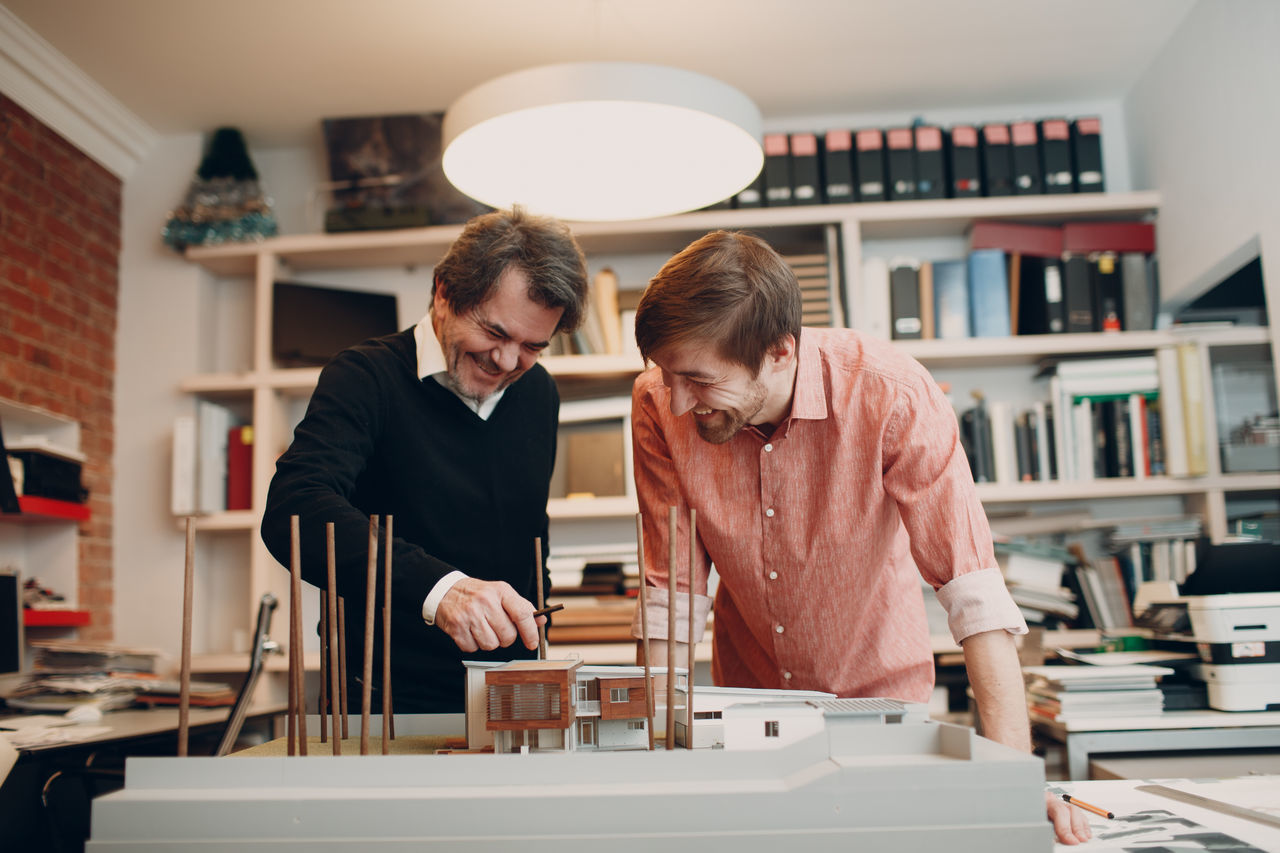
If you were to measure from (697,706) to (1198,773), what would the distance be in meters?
1.60

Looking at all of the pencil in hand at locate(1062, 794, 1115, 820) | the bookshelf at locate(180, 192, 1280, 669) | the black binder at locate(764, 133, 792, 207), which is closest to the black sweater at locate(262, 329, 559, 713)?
the pencil in hand at locate(1062, 794, 1115, 820)

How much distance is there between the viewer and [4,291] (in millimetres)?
2723

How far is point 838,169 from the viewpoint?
3045 millimetres

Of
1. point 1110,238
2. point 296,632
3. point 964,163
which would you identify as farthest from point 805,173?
point 296,632

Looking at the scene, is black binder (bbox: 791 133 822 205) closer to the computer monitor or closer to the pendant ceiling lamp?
the pendant ceiling lamp

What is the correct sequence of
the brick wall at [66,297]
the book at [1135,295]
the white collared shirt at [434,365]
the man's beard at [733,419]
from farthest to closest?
the book at [1135,295] → the brick wall at [66,297] → the white collared shirt at [434,365] → the man's beard at [733,419]

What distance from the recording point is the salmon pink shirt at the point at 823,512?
1.32 m

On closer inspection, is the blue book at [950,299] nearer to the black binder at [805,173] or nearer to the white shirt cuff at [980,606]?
the black binder at [805,173]

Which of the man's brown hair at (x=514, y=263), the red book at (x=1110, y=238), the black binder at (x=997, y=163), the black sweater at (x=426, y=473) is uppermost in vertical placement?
the black binder at (x=997, y=163)

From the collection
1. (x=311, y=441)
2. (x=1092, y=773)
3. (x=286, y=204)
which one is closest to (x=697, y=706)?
(x=311, y=441)

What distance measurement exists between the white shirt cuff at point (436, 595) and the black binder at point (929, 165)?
2.36 m

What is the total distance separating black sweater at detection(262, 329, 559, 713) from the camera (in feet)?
4.83

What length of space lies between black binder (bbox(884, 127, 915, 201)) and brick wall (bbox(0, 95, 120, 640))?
255 centimetres

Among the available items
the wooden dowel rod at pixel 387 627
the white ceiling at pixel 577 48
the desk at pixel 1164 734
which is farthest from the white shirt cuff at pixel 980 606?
the white ceiling at pixel 577 48
